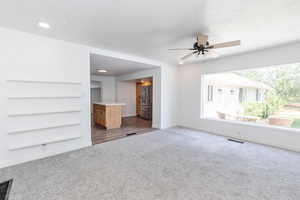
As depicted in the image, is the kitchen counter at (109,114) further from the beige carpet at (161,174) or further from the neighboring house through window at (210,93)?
the neighboring house through window at (210,93)

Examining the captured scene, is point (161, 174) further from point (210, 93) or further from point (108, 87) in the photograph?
point (108, 87)

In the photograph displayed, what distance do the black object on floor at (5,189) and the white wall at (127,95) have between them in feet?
19.5

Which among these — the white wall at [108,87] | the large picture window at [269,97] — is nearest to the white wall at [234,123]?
the large picture window at [269,97]

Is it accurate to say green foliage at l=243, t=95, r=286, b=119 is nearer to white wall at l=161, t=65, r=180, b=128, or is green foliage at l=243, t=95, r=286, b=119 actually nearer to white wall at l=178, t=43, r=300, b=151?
white wall at l=178, t=43, r=300, b=151

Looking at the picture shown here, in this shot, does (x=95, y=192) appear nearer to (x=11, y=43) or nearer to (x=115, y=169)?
(x=115, y=169)

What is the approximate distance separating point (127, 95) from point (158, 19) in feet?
20.6

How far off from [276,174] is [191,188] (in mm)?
1612

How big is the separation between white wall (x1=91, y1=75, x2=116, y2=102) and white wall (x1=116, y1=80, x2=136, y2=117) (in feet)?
0.85

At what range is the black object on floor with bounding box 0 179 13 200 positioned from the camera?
1693 millimetres

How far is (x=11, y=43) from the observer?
7.97ft

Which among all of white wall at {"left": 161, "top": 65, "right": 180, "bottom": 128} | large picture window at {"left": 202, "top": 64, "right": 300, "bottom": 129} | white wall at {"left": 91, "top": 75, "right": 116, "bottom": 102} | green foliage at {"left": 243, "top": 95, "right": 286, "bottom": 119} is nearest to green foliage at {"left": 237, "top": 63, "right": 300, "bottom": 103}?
large picture window at {"left": 202, "top": 64, "right": 300, "bottom": 129}

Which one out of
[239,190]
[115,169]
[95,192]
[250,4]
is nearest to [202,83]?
[250,4]

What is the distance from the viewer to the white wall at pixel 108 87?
736cm

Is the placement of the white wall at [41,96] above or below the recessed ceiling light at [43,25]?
below
